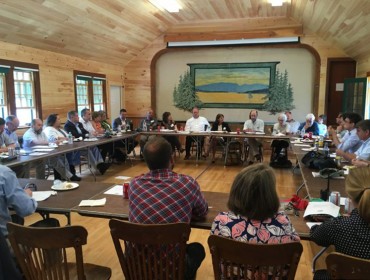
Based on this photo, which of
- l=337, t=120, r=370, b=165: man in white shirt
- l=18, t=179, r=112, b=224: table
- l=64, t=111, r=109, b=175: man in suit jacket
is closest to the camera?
l=18, t=179, r=112, b=224: table

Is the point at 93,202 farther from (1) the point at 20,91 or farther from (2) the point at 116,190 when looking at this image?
(1) the point at 20,91

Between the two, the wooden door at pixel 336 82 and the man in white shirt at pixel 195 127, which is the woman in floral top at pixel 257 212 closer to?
the man in white shirt at pixel 195 127

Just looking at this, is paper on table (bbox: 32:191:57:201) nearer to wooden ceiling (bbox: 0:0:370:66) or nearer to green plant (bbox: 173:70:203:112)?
wooden ceiling (bbox: 0:0:370:66)

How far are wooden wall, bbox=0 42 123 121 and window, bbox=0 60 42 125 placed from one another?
120 millimetres

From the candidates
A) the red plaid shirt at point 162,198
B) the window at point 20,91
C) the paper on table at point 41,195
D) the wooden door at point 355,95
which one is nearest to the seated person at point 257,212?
the red plaid shirt at point 162,198

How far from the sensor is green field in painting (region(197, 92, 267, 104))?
8.81 m

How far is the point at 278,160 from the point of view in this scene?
6.80 m

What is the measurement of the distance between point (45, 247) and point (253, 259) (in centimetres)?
94

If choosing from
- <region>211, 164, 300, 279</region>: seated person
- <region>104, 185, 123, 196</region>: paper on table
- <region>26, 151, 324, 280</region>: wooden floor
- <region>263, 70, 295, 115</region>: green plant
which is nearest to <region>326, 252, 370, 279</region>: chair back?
<region>211, 164, 300, 279</region>: seated person

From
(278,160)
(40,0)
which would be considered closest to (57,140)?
(40,0)

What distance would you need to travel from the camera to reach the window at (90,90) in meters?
7.61

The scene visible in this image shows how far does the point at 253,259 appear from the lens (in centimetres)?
133

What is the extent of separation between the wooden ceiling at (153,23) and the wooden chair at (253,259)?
14.1 ft

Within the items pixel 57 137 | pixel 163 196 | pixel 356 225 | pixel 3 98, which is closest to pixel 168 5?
pixel 57 137
